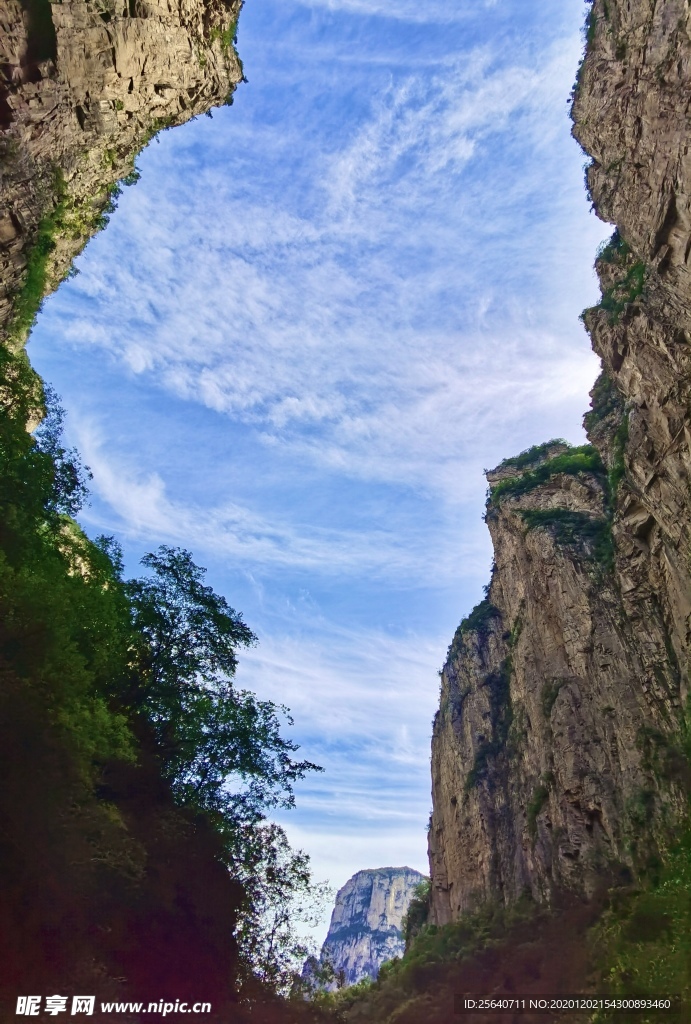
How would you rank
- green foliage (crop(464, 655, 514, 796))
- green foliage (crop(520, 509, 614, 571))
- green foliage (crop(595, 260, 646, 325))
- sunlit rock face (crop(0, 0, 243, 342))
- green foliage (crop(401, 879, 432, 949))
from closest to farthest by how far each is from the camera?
sunlit rock face (crop(0, 0, 243, 342)) < green foliage (crop(595, 260, 646, 325)) < green foliage (crop(520, 509, 614, 571)) < green foliage (crop(464, 655, 514, 796)) < green foliage (crop(401, 879, 432, 949))

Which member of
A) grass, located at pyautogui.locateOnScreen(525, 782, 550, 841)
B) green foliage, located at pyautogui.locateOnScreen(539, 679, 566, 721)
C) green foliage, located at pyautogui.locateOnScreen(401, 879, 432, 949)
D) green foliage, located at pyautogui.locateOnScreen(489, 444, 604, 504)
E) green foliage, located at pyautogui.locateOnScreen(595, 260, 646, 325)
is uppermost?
green foliage, located at pyautogui.locateOnScreen(489, 444, 604, 504)

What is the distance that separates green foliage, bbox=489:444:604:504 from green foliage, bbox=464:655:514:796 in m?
14.9

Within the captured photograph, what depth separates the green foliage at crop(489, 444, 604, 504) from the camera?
4628cm

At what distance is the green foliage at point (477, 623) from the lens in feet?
182

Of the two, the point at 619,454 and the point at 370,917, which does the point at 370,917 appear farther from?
the point at 619,454

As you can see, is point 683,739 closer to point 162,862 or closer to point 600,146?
point 162,862

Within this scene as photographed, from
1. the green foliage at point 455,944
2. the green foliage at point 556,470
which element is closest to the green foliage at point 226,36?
the green foliage at point 556,470

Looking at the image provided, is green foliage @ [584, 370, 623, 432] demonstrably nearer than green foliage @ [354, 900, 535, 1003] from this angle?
No

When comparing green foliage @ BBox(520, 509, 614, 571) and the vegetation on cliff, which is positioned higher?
green foliage @ BBox(520, 509, 614, 571)

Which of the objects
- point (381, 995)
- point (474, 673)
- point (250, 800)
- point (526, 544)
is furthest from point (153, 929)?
point (474, 673)

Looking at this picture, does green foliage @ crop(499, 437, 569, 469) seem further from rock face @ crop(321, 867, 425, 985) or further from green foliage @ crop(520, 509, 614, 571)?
rock face @ crop(321, 867, 425, 985)

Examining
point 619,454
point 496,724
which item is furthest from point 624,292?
point 496,724

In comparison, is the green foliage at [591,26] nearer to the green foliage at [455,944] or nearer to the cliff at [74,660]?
the cliff at [74,660]

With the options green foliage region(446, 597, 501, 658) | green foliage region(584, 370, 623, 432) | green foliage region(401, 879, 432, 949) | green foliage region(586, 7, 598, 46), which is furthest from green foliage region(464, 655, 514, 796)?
green foliage region(586, 7, 598, 46)
